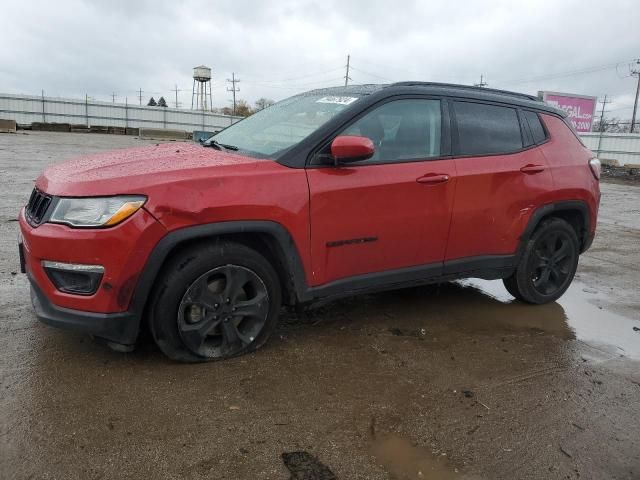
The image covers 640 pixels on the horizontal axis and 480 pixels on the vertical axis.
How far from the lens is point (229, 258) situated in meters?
2.96

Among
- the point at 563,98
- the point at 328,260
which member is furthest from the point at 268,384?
the point at 563,98

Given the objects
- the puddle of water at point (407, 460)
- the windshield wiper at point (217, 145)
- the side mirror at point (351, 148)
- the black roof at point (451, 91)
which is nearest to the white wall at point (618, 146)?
the black roof at point (451, 91)

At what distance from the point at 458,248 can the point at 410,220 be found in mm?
561

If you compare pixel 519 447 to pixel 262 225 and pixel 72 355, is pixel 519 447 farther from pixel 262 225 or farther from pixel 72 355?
pixel 72 355

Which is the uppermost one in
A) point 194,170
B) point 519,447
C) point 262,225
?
point 194,170

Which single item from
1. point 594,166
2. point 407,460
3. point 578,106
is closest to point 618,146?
point 578,106

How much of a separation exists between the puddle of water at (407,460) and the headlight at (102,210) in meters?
1.67

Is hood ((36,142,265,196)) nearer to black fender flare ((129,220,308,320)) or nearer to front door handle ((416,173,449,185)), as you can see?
black fender flare ((129,220,308,320))

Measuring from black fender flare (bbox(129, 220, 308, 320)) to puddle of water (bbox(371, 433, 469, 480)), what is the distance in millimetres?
1087

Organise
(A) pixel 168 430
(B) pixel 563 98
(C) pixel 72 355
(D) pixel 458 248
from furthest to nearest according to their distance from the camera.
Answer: (B) pixel 563 98
(D) pixel 458 248
(C) pixel 72 355
(A) pixel 168 430

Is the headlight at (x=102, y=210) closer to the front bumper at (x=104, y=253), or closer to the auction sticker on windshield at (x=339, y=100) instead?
the front bumper at (x=104, y=253)

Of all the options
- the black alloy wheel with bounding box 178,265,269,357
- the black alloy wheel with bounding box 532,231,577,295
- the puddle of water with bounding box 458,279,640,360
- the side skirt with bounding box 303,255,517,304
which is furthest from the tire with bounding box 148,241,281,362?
the black alloy wheel with bounding box 532,231,577,295

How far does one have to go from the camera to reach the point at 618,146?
90.7 feet

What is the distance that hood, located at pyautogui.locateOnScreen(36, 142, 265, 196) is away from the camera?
270 cm
